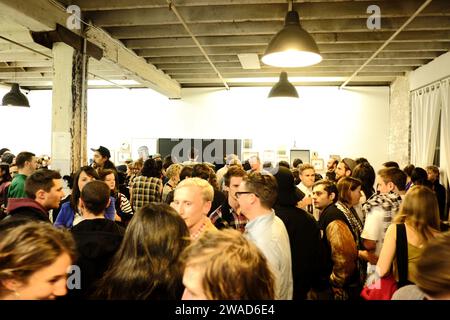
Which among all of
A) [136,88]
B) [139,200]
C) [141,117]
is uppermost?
[136,88]

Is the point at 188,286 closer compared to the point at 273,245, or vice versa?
the point at 188,286

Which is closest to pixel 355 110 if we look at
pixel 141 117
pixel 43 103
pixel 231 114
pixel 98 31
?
pixel 231 114

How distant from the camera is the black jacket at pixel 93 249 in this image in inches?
87.9

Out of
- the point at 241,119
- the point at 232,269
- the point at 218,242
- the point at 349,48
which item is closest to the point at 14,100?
the point at 241,119

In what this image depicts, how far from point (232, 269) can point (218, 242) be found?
4.5 inches

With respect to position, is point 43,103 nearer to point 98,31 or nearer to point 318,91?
point 98,31

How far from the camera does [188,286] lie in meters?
1.28

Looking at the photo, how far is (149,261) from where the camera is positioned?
72.1 inches

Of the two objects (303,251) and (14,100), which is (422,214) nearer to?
(303,251)

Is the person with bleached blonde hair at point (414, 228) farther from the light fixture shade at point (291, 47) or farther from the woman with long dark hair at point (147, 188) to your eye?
the woman with long dark hair at point (147, 188)

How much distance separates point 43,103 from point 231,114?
5836mm

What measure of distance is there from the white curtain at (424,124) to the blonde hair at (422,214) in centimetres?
589

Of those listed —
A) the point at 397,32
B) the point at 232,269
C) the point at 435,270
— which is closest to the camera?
the point at 232,269

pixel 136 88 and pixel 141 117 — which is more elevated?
pixel 136 88
